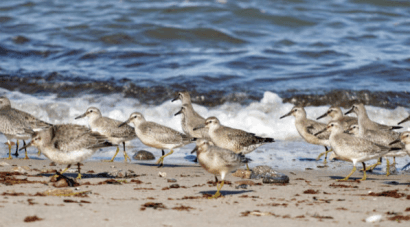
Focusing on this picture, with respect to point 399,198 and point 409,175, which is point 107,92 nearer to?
point 409,175

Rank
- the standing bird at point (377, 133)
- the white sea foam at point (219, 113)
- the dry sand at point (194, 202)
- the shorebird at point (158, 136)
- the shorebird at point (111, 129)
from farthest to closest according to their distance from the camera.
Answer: the white sea foam at point (219, 113)
the shorebird at point (111, 129)
the shorebird at point (158, 136)
the standing bird at point (377, 133)
the dry sand at point (194, 202)

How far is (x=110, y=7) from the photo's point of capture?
24.6m

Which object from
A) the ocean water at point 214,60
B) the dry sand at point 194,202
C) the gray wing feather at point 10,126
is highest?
the ocean water at point 214,60

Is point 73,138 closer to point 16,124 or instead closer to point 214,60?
point 16,124

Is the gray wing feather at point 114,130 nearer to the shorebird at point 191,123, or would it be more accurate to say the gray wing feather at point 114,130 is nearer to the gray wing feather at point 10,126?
the shorebird at point 191,123

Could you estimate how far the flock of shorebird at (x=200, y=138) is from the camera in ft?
24.4

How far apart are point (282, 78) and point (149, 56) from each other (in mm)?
5358

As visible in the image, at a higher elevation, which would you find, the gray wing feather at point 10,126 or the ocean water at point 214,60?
the ocean water at point 214,60

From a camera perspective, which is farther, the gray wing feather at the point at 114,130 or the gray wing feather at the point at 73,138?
the gray wing feather at the point at 114,130

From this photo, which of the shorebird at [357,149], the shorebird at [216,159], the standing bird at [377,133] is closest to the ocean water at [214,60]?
the standing bird at [377,133]

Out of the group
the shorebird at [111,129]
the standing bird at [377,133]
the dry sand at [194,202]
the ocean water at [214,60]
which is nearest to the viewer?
the dry sand at [194,202]

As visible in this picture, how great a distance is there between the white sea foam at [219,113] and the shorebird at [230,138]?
1181 millimetres

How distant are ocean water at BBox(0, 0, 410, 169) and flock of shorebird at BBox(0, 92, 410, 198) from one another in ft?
1.87

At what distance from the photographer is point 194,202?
19.7 feet
